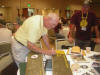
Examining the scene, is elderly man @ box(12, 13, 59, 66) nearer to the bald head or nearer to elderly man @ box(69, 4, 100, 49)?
the bald head

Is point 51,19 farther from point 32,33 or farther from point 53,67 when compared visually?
point 53,67

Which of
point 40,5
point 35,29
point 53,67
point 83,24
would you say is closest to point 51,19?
point 35,29

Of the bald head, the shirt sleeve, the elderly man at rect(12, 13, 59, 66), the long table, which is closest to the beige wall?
the elderly man at rect(12, 13, 59, 66)

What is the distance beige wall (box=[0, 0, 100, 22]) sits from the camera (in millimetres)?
9492

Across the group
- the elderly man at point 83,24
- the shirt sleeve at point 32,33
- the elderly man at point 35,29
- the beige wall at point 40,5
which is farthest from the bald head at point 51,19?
the beige wall at point 40,5

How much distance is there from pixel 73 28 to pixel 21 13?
7321 mm

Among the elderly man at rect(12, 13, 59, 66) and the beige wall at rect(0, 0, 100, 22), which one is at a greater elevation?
the beige wall at rect(0, 0, 100, 22)

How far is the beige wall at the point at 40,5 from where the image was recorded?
949cm

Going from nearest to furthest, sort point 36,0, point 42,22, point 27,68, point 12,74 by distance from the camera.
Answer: point 27,68 → point 42,22 → point 12,74 → point 36,0

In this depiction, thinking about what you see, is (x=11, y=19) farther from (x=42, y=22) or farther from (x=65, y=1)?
(x=42, y=22)

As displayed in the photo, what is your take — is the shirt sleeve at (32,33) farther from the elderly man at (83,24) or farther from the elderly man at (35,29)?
the elderly man at (83,24)

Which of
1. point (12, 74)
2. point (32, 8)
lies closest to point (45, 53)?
point (12, 74)

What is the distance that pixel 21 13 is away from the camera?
9602 mm

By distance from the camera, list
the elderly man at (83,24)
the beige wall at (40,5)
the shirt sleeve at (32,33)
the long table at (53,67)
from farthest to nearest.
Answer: the beige wall at (40,5) → the elderly man at (83,24) → the shirt sleeve at (32,33) → the long table at (53,67)
